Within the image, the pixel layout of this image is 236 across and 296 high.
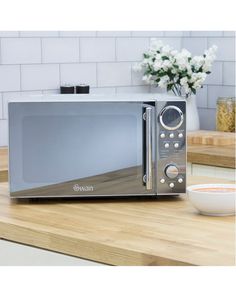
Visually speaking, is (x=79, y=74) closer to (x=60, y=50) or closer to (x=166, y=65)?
(x=60, y=50)

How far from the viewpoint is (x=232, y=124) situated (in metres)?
3.37

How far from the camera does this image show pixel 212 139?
10.3 ft

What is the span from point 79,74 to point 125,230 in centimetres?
195

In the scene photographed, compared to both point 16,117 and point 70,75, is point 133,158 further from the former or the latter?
point 70,75

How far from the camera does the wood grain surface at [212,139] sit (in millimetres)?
3096

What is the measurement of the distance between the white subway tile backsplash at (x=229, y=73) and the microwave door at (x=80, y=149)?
1885mm

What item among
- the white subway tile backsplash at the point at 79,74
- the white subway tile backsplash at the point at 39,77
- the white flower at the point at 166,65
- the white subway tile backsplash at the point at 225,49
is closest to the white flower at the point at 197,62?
the white flower at the point at 166,65

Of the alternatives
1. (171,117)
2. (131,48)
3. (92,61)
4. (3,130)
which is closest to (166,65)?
(131,48)

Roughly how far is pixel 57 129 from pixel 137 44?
1.89 metres

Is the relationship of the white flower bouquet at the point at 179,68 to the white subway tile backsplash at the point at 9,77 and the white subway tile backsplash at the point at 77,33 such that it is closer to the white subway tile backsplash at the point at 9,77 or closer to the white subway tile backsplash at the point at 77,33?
the white subway tile backsplash at the point at 77,33

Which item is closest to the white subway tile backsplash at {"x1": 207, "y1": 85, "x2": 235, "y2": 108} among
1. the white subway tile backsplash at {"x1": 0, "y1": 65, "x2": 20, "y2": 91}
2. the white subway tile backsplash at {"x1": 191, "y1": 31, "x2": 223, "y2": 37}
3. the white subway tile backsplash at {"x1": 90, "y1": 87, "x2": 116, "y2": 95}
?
the white subway tile backsplash at {"x1": 191, "y1": 31, "x2": 223, "y2": 37}

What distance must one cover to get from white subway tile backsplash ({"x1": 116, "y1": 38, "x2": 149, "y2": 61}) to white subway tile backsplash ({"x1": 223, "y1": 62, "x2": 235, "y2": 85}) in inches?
16.6

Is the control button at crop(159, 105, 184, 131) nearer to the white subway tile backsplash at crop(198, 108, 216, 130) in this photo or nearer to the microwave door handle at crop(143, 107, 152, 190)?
the microwave door handle at crop(143, 107, 152, 190)
